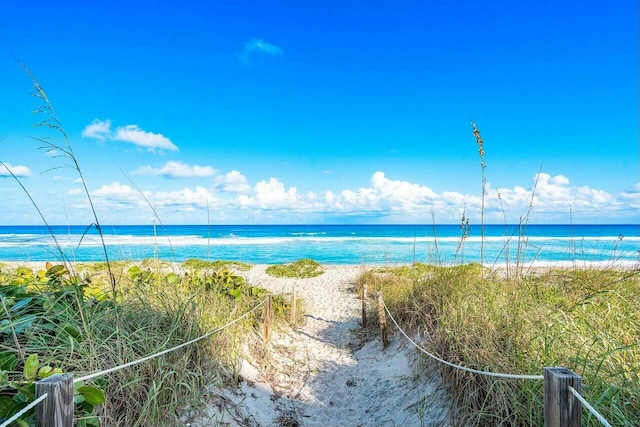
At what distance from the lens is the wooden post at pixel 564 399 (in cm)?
158

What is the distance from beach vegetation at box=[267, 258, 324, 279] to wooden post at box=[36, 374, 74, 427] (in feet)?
39.9

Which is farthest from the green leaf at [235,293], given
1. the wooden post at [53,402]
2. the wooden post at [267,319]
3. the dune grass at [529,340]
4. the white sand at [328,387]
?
the wooden post at [53,402]

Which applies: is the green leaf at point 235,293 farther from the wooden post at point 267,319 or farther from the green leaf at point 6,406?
the green leaf at point 6,406

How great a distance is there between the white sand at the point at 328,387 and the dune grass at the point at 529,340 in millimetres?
440

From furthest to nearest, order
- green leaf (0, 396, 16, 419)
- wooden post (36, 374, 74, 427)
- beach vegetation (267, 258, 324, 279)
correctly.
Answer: beach vegetation (267, 258, 324, 279) → green leaf (0, 396, 16, 419) → wooden post (36, 374, 74, 427)

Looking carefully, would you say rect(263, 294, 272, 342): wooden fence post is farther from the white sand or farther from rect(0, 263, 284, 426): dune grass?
rect(0, 263, 284, 426): dune grass

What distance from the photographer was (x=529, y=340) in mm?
2955

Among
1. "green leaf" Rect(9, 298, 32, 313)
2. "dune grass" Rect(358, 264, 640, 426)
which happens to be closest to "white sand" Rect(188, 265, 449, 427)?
"dune grass" Rect(358, 264, 640, 426)

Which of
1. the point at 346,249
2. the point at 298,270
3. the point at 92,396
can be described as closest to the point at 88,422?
the point at 92,396

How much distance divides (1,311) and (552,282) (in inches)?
215

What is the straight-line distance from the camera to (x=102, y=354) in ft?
8.76

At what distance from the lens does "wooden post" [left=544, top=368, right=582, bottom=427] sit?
1.58 m

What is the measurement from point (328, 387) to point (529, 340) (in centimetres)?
250

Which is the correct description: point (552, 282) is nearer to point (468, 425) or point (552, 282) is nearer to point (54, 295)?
point (468, 425)
